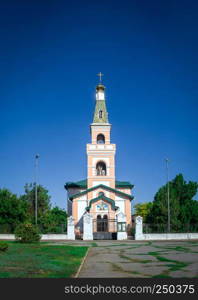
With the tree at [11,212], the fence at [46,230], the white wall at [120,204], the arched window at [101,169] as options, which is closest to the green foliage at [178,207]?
the white wall at [120,204]

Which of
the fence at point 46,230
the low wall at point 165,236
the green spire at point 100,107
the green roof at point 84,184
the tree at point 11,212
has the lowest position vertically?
the low wall at point 165,236

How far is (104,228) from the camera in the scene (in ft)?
133

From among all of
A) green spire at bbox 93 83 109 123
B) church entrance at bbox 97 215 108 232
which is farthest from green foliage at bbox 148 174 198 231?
green spire at bbox 93 83 109 123

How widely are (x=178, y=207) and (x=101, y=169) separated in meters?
11.1

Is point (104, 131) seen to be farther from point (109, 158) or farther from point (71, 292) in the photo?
point (71, 292)

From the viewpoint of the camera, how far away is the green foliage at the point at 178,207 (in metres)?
41.2

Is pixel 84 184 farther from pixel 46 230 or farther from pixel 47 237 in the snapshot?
pixel 47 237

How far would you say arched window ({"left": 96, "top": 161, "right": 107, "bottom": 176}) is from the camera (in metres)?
46.7

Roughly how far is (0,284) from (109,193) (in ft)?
121

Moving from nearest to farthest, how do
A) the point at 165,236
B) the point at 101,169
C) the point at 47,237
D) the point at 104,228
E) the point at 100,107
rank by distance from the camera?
the point at 47,237 → the point at 165,236 → the point at 104,228 → the point at 101,169 → the point at 100,107

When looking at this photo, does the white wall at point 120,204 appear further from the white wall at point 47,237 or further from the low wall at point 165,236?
the white wall at point 47,237

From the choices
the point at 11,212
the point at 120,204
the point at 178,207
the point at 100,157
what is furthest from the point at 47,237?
the point at 178,207

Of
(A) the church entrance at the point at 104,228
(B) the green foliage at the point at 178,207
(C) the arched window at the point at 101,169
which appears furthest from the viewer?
(C) the arched window at the point at 101,169

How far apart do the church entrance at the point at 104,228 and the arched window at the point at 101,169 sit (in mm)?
6605
